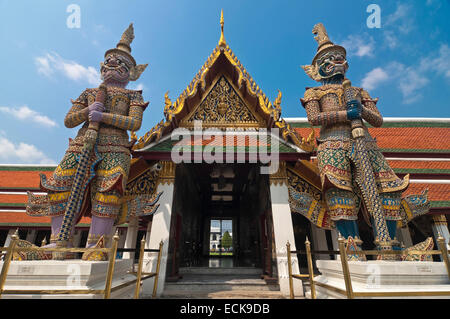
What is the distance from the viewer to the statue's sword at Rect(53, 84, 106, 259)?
→ 3342 millimetres

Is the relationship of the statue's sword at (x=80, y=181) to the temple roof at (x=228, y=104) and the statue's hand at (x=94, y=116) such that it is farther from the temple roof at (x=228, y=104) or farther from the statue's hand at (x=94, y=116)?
the temple roof at (x=228, y=104)

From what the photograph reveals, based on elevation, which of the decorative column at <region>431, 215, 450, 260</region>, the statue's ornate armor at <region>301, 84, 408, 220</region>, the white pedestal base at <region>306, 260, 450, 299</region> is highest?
the statue's ornate armor at <region>301, 84, 408, 220</region>

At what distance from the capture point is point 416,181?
737 centimetres

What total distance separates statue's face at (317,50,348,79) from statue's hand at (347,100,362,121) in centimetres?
101

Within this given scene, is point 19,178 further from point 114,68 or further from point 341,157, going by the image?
point 341,157

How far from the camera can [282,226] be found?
15.3 ft

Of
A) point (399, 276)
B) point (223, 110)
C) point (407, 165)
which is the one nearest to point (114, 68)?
point (223, 110)

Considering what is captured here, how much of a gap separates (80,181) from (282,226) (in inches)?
159

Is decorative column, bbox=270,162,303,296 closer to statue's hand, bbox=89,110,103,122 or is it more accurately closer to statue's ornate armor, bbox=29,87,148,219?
statue's ornate armor, bbox=29,87,148,219

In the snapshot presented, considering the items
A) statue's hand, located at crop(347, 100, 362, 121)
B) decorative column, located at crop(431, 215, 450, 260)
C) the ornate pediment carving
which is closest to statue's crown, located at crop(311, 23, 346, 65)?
statue's hand, located at crop(347, 100, 362, 121)

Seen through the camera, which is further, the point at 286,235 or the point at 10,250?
the point at 286,235

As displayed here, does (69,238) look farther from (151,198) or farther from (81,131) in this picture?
(81,131)
